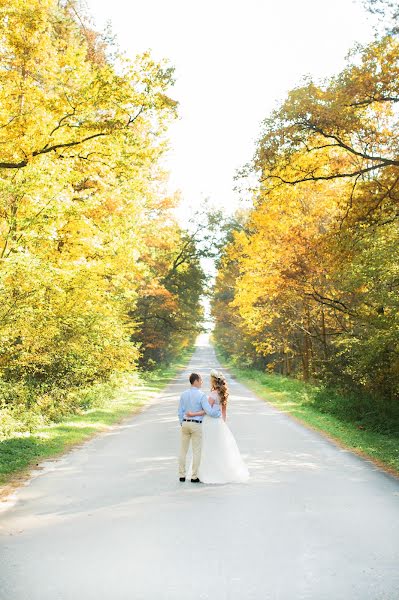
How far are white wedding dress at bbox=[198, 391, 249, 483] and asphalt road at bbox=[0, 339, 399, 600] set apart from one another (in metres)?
0.29

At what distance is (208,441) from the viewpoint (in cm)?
930

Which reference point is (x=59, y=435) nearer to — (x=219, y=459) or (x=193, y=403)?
(x=193, y=403)

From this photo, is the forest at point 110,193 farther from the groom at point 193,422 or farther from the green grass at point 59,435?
the groom at point 193,422

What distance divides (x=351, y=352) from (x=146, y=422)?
6932 mm

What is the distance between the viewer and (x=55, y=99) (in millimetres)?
11953

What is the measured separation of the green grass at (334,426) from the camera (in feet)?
37.8

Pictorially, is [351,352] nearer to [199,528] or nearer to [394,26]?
[394,26]

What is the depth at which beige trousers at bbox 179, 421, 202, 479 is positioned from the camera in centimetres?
907

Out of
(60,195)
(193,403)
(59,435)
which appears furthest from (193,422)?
(60,195)

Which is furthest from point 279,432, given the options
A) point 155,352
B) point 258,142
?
point 155,352

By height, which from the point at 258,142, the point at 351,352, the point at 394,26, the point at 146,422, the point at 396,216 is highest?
the point at 394,26

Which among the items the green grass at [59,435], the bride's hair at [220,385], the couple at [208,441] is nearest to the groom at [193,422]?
the couple at [208,441]

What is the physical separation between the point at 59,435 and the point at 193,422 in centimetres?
574

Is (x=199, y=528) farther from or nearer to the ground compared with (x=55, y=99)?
nearer to the ground
